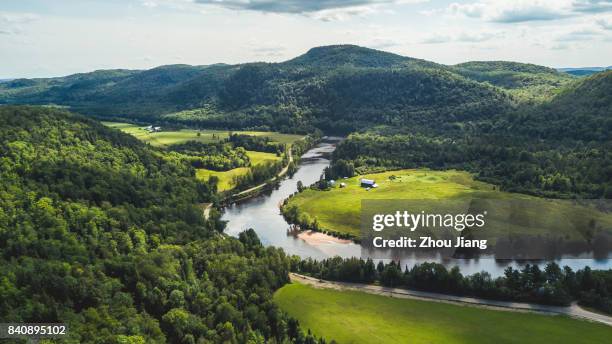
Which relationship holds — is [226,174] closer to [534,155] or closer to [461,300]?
Result: [534,155]

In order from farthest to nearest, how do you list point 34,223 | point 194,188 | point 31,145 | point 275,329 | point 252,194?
1. point 252,194
2. point 194,188
3. point 31,145
4. point 34,223
5. point 275,329

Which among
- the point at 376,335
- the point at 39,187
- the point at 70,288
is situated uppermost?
the point at 39,187

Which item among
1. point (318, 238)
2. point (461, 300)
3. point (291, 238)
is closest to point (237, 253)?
point (291, 238)

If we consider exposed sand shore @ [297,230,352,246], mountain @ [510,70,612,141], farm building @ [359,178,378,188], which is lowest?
exposed sand shore @ [297,230,352,246]

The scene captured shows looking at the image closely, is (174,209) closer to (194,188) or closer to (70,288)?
(194,188)

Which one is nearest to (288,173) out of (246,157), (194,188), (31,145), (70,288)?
(246,157)

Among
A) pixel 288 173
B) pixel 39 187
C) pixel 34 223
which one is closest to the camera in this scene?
pixel 34 223

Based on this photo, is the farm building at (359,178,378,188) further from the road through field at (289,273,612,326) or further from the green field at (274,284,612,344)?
the green field at (274,284,612,344)
